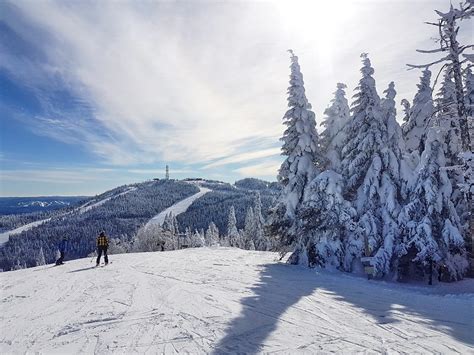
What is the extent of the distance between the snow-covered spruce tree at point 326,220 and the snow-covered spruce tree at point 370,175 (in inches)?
24.4

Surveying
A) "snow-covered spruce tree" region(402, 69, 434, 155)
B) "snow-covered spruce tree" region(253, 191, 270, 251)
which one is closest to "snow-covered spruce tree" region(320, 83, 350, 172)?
"snow-covered spruce tree" region(402, 69, 434, 155)

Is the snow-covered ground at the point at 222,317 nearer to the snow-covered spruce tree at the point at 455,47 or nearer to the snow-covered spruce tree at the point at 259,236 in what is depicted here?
the snow-covered spruce tree at the point at 455,47

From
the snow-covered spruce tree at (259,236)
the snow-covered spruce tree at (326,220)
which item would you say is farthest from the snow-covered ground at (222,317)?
the snow-covered spruce tree at (259,236)

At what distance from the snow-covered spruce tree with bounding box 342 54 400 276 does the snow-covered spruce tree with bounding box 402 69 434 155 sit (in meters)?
5.31

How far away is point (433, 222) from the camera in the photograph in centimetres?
1538

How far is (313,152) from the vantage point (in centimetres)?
1909

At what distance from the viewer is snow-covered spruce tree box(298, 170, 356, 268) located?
15648mm

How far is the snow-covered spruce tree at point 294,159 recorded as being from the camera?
60.0 feet

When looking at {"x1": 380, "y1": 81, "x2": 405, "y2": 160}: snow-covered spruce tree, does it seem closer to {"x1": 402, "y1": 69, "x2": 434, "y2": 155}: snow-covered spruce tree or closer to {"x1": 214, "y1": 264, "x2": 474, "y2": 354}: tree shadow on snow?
{"x1": 402, "y1": 69, "x2": 434, "y2": 155}: snow-covered spruce tree

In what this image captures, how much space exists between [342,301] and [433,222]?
934 centimetres

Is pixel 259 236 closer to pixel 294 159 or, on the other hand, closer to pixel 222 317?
pixel 294 159

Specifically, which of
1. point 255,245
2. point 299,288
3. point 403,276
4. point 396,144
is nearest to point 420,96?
point 396,144

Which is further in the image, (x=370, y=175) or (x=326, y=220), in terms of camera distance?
(x=370, y=175)

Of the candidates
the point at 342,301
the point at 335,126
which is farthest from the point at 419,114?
the point at 342,301
